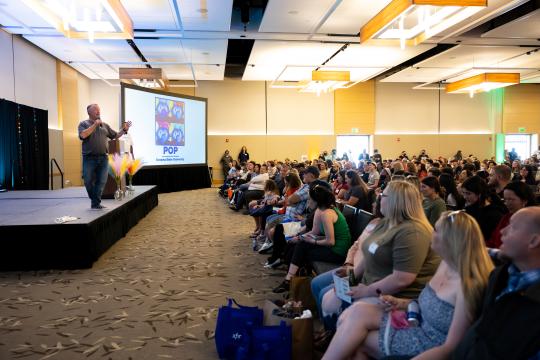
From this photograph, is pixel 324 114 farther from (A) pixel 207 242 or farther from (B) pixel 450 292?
(B) pixel 450 292

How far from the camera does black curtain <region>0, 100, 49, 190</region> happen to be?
10016 mm

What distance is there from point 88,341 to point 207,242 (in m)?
3.44

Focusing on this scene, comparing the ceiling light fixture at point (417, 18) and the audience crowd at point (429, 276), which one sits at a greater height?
the ceiling light fixture at point (417, 18)

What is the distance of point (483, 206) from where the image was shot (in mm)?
3523

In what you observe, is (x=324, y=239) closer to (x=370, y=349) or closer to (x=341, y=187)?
(x=370, y=349)

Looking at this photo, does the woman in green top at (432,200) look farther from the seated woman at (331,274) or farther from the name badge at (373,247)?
the name badge at (373,247)

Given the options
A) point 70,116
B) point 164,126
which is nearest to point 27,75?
point 70,116

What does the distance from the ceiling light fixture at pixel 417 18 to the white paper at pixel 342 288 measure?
5.19m

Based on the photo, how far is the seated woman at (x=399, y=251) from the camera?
92.4 inches

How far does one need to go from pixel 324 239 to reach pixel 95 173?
3545mm

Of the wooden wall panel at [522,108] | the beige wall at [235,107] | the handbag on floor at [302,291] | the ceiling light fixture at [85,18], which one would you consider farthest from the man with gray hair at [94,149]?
the wooden wall panel at [522,108]

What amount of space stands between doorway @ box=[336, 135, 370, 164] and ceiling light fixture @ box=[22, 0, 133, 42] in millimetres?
12388

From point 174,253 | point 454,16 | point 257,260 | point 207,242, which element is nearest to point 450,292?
point 257,260

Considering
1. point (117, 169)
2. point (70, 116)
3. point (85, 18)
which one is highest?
point (85, 18)
